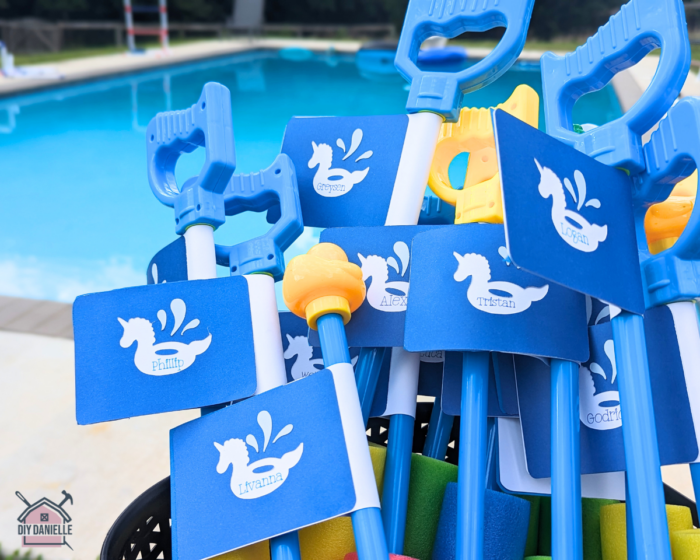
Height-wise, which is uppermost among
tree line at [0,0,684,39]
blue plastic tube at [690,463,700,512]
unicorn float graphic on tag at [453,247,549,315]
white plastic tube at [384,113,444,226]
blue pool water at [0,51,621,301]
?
tree line at [0,0,684,39]

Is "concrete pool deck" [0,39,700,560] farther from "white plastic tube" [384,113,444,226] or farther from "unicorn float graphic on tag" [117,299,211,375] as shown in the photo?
"white plastic tube" [384,113,444,226]

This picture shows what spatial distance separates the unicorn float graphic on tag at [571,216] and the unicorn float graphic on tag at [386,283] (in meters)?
0.16

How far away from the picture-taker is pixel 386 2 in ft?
31.5

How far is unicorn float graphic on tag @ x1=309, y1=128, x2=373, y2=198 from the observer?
618mm

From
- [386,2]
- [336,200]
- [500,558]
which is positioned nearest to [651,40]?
[336,200]

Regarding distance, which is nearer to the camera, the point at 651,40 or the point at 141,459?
the point at 651,40

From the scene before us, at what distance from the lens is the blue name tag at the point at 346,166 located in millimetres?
607

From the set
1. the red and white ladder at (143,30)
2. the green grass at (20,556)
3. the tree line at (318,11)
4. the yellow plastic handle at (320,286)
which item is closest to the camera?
the yellow plastic handle at (320,286)

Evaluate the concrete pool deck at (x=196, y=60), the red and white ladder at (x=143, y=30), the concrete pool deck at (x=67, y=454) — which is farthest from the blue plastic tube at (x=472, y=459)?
the red and white ladder at (x=143, y=30)

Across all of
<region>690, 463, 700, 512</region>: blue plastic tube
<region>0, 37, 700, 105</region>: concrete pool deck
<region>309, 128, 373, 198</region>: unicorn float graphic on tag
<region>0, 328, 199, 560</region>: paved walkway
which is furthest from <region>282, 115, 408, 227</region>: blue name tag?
<region>0, 37, 700, 105</region>: concrete pool deck

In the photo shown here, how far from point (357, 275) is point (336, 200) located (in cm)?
15

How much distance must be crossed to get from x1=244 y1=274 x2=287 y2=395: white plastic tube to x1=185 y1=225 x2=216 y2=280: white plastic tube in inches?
1.8

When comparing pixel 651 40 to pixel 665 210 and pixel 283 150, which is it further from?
pixel 283 150

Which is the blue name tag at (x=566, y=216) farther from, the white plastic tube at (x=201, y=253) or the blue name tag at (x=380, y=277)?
the white plastic tube at (x=201, y=253)
